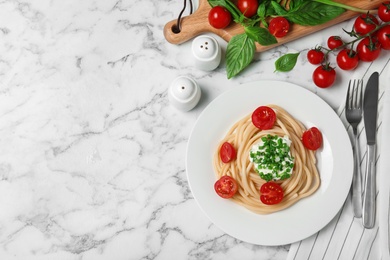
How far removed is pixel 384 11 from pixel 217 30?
1.75 feet

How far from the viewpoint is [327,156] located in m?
2.07

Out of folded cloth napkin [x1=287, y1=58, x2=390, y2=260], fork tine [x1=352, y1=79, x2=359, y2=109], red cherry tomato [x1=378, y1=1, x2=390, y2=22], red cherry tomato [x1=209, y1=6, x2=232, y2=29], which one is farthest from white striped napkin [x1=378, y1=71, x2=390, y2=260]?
red cherry tomato [x1=209, y1=6, x2=232, y2=29]

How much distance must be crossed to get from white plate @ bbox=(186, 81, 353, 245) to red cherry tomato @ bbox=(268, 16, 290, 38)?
0.53 ft

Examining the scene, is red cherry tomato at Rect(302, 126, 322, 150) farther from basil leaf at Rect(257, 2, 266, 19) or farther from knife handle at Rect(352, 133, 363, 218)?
basil leaf at Rect(257, 2, 266, 19)

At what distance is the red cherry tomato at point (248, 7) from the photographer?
2.08 meters

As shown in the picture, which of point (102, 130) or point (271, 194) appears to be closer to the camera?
point (271, 194)

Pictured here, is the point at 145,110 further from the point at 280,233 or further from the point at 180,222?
the point at 280,233

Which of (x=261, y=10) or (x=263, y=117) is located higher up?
(x=261, y=10)

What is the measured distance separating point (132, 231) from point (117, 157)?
9.7 inches

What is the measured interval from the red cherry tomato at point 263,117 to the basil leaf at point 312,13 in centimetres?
30

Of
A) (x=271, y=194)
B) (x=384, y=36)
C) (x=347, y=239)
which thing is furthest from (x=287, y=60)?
(x=347, y=239)

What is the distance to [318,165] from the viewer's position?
2078 millimetres

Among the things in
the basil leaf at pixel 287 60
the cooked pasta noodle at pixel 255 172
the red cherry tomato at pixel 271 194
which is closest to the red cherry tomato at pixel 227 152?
the cooked pasta noodle at pixel 255 172

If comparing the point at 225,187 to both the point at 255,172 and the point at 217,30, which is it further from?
the point at 217,30
